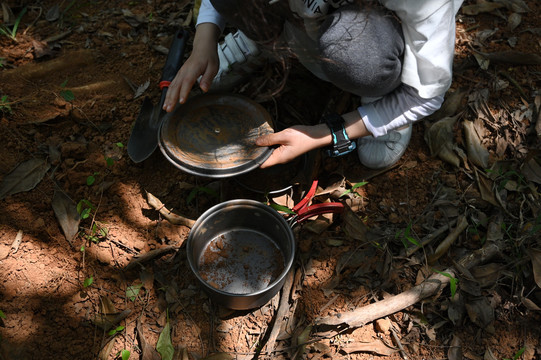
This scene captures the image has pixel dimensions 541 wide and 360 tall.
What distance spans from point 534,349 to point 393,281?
599 mm

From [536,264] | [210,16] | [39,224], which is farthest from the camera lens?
[210,16]

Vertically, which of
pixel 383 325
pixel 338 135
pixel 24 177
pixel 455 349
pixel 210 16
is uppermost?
pixel 210 16

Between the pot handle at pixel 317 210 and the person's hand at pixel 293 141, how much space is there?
27 centimetres

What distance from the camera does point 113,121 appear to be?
2307mm

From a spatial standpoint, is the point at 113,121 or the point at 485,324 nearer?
the point at 485,324

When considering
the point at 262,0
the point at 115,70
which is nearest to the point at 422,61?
the point at 262,0

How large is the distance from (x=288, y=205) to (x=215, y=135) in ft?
1.65

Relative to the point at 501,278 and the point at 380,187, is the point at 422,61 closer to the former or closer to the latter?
the point at 380,187

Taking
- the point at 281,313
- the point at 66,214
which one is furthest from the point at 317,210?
the point at 66,214

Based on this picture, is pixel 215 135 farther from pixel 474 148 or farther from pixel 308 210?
Answer: pixel 474 148

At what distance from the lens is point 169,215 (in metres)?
2.07

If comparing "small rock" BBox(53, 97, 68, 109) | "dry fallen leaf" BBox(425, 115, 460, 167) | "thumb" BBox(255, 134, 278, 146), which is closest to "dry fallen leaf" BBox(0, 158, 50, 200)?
"small rock" BBox(53, 97, 68, 109)

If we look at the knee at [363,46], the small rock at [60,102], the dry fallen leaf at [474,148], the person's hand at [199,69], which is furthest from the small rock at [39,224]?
the dry fallen leaf at [474,148]

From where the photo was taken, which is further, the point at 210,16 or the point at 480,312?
the point at 210,16
